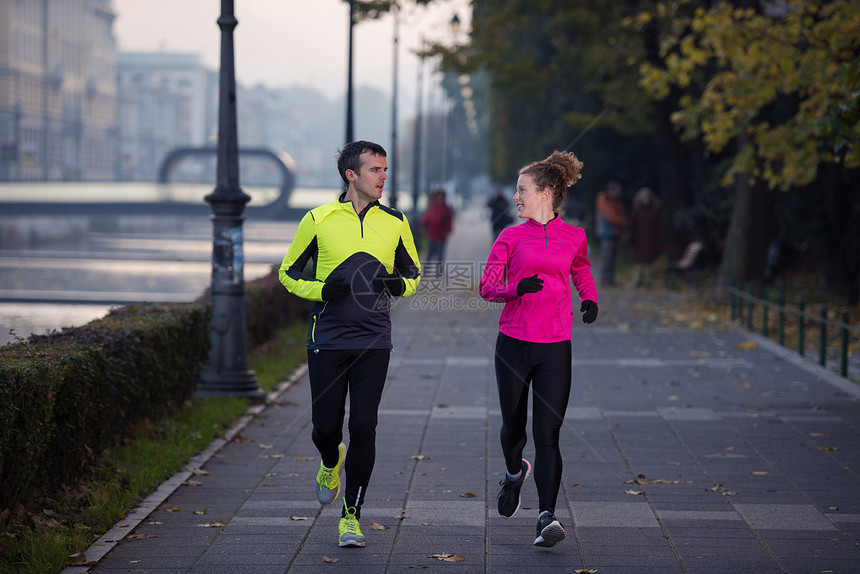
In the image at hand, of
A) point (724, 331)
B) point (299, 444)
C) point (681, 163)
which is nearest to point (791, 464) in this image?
point (299, 444)

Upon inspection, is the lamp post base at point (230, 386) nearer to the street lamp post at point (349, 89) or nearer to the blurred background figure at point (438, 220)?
the street lamp post at point (349, 89)

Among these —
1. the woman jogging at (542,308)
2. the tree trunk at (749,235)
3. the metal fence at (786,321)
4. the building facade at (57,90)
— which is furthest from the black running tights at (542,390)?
the building facade at (57,90)

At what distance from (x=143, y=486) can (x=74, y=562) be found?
4.29 feet

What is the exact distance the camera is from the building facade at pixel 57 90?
63594 millimetres

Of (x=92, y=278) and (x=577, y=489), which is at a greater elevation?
(x=577, y=489)

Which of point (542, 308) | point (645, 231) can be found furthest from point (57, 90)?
point (542, 308)

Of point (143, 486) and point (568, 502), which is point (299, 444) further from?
point (568, 502)

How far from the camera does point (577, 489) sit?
6047 millimetres

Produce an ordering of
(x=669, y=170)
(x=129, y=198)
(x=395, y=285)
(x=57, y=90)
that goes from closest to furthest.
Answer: (x=395, y=285)
(x=669, y=170)
(x=129, y=198)
(x=57, y=90)

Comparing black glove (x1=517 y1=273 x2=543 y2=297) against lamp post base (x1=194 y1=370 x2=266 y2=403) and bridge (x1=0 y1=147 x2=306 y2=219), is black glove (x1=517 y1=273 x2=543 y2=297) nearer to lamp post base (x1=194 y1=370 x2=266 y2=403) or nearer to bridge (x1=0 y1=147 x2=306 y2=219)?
lamp post base (x1=194 y1=370 x2=266 y2=403)

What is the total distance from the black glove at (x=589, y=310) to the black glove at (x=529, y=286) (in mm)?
228

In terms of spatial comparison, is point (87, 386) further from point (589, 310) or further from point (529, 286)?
point (589, 310)

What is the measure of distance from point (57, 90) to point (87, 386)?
2820 inches

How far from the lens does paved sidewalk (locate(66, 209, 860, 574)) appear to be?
4.72m
